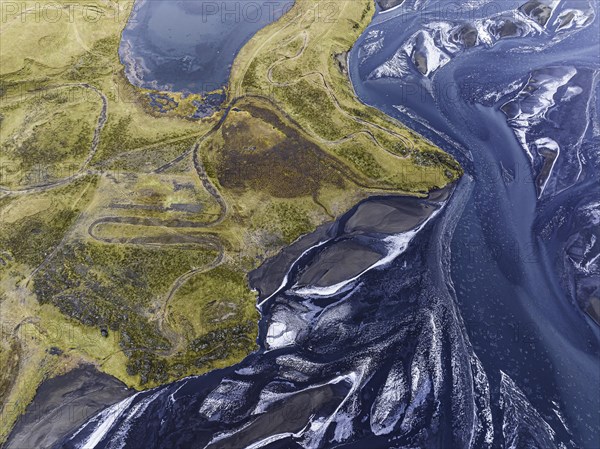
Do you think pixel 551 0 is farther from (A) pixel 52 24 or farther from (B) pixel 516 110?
(A) pixel 52 24

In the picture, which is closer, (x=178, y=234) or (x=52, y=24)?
(x=178, y=234)

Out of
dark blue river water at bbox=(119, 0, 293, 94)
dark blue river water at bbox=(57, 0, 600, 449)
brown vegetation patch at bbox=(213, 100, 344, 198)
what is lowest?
dark blue river water at bbox=(57, 0, 600, 449)

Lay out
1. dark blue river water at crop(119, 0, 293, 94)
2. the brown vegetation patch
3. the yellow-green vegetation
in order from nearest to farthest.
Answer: the yellow-green vegetation, the brown vegetation patch, dark blue river water at crop(119, 0, 293, 94)

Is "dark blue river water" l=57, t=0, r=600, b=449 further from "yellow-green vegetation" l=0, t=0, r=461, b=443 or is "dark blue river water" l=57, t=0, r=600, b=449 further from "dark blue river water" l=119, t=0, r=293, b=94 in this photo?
"dark blue river water" l=119, t=0, r=293, b=94

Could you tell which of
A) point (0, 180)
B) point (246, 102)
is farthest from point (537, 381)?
point (0, 180)

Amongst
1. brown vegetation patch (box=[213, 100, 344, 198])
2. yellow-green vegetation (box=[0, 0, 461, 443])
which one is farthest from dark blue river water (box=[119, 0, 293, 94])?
brown vegetation patch (box=[213, 100, 344, 198])

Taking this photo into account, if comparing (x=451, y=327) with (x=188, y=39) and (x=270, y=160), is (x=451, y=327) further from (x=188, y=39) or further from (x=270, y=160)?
(x=188, y=39)

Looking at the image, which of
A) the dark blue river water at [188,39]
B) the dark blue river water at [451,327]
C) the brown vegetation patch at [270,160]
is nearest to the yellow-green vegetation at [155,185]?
the brown vegetation patch at [270,160]
